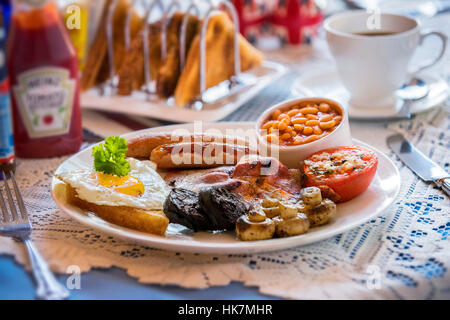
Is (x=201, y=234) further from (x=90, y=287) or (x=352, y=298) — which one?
(x=352, y=298)

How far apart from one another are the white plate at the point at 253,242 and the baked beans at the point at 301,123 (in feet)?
0.68

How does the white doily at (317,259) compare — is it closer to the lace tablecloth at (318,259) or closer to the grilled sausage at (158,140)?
the lace tablecloth at (318,259)

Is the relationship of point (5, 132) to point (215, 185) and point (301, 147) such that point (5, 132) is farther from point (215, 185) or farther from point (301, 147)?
point (301, 147)

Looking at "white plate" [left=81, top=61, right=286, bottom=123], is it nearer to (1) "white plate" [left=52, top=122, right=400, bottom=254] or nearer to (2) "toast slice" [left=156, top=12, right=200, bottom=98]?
(2) "toast slice" [left=156, top=12, right=200, bottom=98]

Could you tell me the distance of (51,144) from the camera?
1909 mm

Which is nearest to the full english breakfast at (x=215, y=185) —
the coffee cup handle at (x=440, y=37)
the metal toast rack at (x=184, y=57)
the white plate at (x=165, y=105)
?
the white plate at (x=165, y=105)

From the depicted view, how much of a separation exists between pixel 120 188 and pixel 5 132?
43cm

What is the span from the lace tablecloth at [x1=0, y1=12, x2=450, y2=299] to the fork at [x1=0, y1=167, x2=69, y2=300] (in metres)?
0.03

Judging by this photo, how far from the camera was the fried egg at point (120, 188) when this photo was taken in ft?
4.86

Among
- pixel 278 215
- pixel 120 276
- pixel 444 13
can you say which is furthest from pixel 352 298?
pixel 444 13

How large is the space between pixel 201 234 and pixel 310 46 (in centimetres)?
193

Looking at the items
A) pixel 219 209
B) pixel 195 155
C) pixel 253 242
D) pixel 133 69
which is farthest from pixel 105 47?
pixel 253 242
